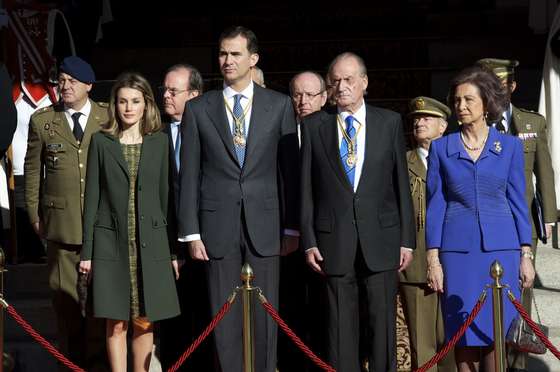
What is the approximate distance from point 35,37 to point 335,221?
3.97m

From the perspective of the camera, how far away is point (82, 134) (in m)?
8.38

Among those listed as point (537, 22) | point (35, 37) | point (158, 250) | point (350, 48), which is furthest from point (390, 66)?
point (158, 250)

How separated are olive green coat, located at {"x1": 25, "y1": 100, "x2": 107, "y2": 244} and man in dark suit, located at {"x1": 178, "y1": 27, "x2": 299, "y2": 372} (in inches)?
40.1

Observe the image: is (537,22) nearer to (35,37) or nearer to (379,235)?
(35,37)

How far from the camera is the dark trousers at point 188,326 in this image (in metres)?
8.07

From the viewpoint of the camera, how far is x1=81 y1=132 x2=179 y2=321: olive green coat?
7.71m

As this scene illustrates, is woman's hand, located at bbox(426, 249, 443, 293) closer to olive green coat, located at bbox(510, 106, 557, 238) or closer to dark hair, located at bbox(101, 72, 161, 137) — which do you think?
olive green coat, located at bbox(510, 106, 557, 238)

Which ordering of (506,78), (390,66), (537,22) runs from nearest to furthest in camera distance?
(506,78) → (537,22) → (390,66)

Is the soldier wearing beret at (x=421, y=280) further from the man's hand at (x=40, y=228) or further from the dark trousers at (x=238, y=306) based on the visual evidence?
the man's hand at (x=40, y=228)

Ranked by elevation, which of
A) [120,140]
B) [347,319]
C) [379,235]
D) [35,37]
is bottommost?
[347,319]

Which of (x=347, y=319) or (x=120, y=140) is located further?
(x=120, y=140)

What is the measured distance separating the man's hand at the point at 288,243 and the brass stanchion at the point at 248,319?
0.66 metres

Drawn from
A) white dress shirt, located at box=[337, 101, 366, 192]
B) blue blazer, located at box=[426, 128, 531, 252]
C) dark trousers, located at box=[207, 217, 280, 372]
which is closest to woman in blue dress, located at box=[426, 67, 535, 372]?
blue blazer, located at box=[426, 128, 531, 252]

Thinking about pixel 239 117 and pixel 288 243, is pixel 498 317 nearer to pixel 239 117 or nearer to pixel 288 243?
pixel 288 243
